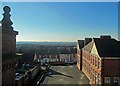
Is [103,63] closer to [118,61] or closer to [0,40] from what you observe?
[118,61]

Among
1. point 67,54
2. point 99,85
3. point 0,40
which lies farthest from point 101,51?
point 67,54

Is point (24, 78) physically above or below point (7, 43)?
below

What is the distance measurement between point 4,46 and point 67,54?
56893 millimetres

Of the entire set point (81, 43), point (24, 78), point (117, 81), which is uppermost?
point (81, 43)

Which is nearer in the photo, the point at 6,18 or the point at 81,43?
the point at 6,18

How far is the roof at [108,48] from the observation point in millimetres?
18734

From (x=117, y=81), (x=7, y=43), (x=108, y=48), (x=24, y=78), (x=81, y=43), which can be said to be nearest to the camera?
(x=7, y=43)

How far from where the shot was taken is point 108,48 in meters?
19.7

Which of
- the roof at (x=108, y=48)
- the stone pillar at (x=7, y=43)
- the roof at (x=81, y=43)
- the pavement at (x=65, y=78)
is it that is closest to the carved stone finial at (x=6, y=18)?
the stone pillar at (x=7, y=43)

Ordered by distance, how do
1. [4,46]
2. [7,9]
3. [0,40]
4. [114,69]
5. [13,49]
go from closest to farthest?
[0,40]
[4,46]
[7,9]
[13,49]
[114,69]

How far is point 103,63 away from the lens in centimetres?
1830

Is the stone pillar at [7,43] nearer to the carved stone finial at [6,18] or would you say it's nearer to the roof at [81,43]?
the carved stone finial at [6,18]

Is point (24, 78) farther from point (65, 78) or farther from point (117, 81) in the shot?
point (65, 78)

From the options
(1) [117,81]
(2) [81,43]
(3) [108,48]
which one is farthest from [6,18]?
(2) [81,43]
